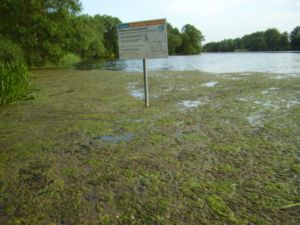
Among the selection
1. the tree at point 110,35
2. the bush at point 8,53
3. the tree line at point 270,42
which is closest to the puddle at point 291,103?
the bush at point 8,53

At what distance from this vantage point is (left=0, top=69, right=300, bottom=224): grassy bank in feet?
6.12

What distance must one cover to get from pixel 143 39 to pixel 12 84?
11.0 ft

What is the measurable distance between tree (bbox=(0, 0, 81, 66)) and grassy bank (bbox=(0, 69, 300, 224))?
50.3ft

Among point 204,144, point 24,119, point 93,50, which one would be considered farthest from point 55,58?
point 93,50

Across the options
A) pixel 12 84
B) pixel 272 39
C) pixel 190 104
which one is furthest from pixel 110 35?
pixel 190 104

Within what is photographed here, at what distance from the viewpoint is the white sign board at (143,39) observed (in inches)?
192

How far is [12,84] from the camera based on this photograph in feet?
19.6

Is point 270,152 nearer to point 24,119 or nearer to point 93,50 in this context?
point 24,119

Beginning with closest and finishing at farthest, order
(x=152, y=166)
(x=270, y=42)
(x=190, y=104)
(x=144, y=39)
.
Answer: (x=152, y=166)
(x=144, y=39)
(x=190, y=104)
(x=270, y=42)

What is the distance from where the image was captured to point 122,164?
8.86 ft

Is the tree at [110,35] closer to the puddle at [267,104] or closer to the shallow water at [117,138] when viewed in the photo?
the puddle at [267,104]

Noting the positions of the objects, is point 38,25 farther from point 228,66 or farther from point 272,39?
point 272,39

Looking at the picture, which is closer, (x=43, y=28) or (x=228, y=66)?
(x=43, y=28)

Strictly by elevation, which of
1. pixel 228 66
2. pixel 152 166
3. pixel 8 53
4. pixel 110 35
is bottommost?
pixel 152 166
